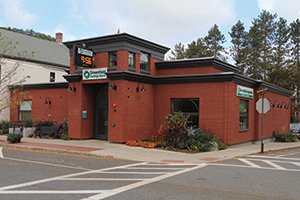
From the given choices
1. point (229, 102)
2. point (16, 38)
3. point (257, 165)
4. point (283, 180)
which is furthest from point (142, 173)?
point (16, 38)

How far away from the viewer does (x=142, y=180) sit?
9.87 meters

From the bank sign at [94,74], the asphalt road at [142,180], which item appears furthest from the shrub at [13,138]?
the asphalt road at [142,180]

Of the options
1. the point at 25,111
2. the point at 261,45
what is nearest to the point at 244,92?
the point at 25,111

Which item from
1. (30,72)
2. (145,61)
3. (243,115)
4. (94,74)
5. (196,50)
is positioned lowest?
(243,115)

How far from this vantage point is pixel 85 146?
19.1 meters

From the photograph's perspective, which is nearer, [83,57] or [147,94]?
→ [83,57]

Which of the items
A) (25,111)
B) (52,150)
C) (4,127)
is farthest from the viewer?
(25,111)

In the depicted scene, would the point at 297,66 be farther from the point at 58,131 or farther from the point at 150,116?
the point at 58,131

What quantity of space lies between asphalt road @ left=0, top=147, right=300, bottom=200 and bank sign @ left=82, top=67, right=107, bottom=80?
27.5ft

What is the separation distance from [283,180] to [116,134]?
11.8 m

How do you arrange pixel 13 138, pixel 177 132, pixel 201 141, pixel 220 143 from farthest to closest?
pixel 13 138 → pixel 220 143 → pixel 201 141 → pixel 177 132

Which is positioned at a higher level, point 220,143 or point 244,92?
point 244,92

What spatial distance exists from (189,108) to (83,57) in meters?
7.38

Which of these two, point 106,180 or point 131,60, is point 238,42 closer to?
point 131,60
